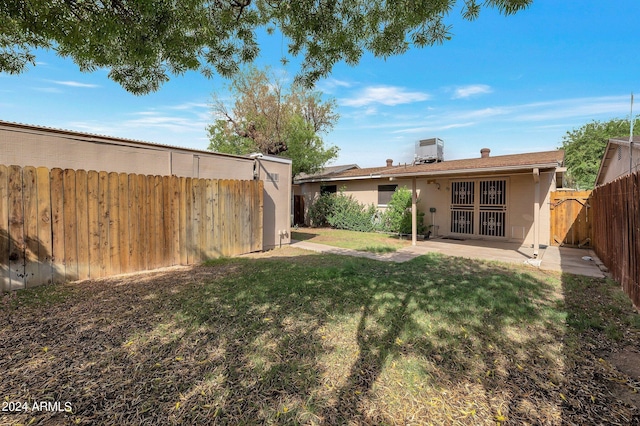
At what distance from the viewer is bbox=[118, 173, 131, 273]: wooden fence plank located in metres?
5.31

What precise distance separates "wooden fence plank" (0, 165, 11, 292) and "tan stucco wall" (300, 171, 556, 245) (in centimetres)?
1207

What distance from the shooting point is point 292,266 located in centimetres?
630

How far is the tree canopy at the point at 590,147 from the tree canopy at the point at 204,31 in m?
31.4

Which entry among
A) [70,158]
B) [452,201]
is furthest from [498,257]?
[70,158]

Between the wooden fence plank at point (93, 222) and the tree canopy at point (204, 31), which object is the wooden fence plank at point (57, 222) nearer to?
the wooden fence plank at point (93, 222)

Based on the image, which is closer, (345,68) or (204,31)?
(204,31)

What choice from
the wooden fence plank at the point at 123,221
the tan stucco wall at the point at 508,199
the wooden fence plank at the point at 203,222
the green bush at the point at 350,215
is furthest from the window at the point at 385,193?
the wooden fence plank at the point at 123,221

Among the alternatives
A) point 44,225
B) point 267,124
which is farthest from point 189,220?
point 267,124

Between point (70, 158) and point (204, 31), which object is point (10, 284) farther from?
point (204, 31)

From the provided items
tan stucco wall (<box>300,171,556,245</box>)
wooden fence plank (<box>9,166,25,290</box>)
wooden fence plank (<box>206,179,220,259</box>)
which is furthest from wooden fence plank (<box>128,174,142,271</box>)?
tan stucco wall (<box>300,171,556,245</box>)

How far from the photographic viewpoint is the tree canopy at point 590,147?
27.4 m

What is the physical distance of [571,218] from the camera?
32.0 feet

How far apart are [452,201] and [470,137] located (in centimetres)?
606

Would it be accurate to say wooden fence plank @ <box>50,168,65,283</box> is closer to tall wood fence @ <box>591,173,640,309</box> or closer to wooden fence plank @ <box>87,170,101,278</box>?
wooden fence plank @ <box>87,170,101,278</box>
